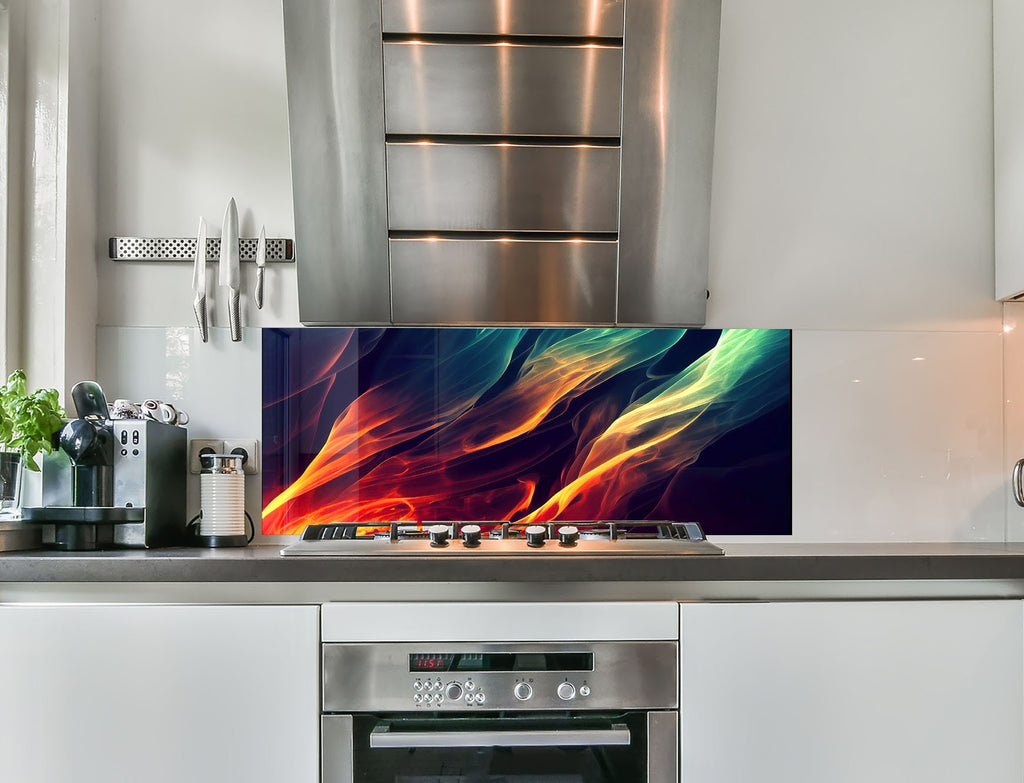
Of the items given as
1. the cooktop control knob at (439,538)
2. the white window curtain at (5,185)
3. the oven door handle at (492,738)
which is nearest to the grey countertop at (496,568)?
the cooktop control knob at (439,538)

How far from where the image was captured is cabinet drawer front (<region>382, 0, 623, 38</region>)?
72.5 inches

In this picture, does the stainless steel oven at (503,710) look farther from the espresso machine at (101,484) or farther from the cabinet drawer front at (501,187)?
the cabinet drawer front at (501,187)

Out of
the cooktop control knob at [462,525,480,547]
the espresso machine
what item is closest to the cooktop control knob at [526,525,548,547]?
the cooktop control knob at [462,525,480,547]

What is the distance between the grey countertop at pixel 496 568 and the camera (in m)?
1.49

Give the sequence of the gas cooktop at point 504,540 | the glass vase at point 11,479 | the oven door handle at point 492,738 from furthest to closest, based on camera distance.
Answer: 1. the glass vase at point 11,479
2. the gas cooktop at point 504,540
3. the oven door handle at point 492,738

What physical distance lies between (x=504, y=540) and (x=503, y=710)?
0.39 meters

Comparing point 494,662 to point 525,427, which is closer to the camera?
point 494,662

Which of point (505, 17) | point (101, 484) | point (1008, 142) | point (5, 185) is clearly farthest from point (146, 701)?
point (1008, 142)

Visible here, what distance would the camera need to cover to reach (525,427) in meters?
2.09

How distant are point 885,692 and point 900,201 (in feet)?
4.09

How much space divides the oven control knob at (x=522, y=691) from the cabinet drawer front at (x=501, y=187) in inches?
40.2

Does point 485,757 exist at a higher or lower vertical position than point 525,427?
lower

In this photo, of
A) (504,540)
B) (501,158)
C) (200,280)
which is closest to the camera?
(504,540)

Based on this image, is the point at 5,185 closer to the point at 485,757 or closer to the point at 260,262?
the point at 260,262
